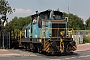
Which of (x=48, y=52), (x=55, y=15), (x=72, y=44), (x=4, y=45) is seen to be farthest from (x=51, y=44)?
(x=4, y=45)

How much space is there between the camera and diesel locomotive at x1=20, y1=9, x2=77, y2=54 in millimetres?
20203

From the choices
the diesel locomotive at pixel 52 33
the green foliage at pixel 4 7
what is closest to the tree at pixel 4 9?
the green foliage at pixel 4 7

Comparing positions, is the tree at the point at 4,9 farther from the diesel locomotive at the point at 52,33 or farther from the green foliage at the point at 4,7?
the diesel locomotive at the point at 52,33

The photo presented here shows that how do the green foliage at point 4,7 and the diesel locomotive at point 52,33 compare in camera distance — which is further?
the green foliage at point 4,7

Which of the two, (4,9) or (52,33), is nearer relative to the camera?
(52,33)

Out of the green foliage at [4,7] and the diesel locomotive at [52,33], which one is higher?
the green foliage at [4,7]

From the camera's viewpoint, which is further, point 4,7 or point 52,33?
point 4,7

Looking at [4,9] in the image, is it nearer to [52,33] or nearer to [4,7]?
[4,7]

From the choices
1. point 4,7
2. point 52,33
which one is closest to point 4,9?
point 4,7

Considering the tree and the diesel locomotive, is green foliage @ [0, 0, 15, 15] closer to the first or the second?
the tree

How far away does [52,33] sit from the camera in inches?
827

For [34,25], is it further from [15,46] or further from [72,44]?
[15,46]

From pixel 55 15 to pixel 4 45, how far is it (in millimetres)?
11678

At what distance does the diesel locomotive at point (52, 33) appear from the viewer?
2020 cm
